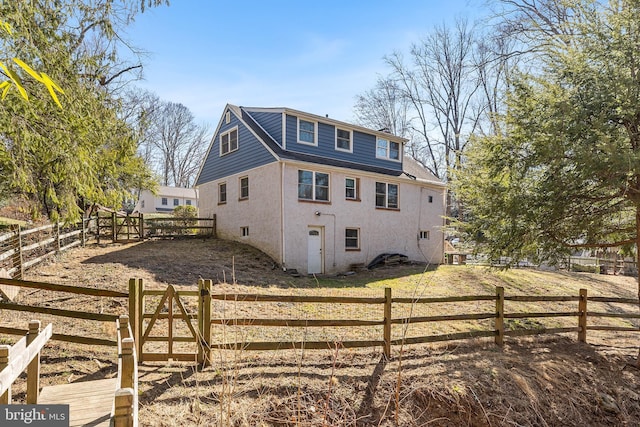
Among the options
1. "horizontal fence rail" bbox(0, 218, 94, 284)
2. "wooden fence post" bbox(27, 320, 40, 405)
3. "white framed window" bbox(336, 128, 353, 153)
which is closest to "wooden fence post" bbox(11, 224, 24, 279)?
"horizontal fence rail" bbox(0, 218, 94, 284)

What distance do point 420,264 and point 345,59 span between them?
10169 millimetres

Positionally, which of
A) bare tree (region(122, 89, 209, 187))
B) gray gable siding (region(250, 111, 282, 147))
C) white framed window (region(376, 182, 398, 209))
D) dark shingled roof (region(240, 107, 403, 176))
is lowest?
white framed window (region(376, 182, 398, 209))

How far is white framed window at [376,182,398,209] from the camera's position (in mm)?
17281

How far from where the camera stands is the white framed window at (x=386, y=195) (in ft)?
56.7

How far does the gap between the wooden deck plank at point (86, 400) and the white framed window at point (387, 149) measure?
53.2 feet

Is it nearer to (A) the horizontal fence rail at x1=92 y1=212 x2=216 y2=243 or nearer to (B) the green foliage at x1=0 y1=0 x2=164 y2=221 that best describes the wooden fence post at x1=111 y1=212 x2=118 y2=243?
(A) the horizontal fence rail at x1=92 y1=212 x2=216 y2=243

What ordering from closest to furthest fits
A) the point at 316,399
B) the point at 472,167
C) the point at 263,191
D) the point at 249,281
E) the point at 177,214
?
the point at 316,399
the point at 472,167
the point at 249,281
the point at 263,191
the point at 177,214

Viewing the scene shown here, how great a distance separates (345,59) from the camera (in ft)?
45.4

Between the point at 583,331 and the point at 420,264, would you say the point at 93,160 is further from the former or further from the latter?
the point at 420,264

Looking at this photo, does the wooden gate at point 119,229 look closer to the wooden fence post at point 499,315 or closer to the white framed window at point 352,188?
the white framed window at point 352,188

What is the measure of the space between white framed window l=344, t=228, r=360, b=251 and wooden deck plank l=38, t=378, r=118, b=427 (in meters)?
12.6

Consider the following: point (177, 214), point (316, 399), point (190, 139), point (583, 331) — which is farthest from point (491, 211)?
point (190, 139)

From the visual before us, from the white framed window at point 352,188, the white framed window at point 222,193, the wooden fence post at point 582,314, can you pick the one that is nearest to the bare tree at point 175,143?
the white framed window at point 222,193

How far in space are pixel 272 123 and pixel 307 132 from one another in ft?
5.27
